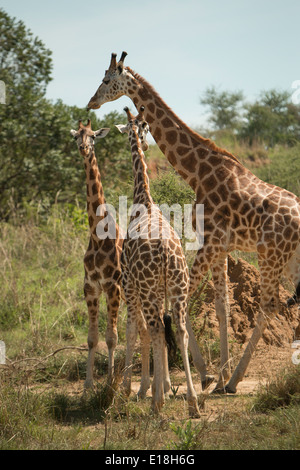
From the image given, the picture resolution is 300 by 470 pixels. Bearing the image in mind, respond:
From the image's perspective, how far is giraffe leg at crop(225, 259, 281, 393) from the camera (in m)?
7.12

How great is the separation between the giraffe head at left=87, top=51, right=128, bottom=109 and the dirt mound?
3037 millimetres

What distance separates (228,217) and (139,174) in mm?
1173

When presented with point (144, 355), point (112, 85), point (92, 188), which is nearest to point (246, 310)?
point (144, 355)

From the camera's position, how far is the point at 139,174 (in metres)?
7.20

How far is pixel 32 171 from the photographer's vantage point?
579 inches

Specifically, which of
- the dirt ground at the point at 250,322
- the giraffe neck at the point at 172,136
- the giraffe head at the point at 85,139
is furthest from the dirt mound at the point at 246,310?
the giraffe head at the point at 85,139

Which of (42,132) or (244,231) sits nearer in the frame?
(244,231)

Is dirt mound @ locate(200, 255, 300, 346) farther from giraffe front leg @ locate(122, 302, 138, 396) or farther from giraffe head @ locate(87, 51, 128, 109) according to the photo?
giraffe head @ locate(87, 51, 128, 109)

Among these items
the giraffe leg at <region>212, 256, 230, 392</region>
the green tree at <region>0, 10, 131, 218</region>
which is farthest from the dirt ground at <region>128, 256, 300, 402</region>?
the green tree at <region>0, 10, 131, 218</region>

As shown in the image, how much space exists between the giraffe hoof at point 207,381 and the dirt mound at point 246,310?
4.83 feet

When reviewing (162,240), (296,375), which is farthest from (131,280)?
(296,375)

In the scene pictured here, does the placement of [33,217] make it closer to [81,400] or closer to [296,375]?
[81,400]

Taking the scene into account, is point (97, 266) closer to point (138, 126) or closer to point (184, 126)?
point (138, 126)

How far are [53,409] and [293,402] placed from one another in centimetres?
239
